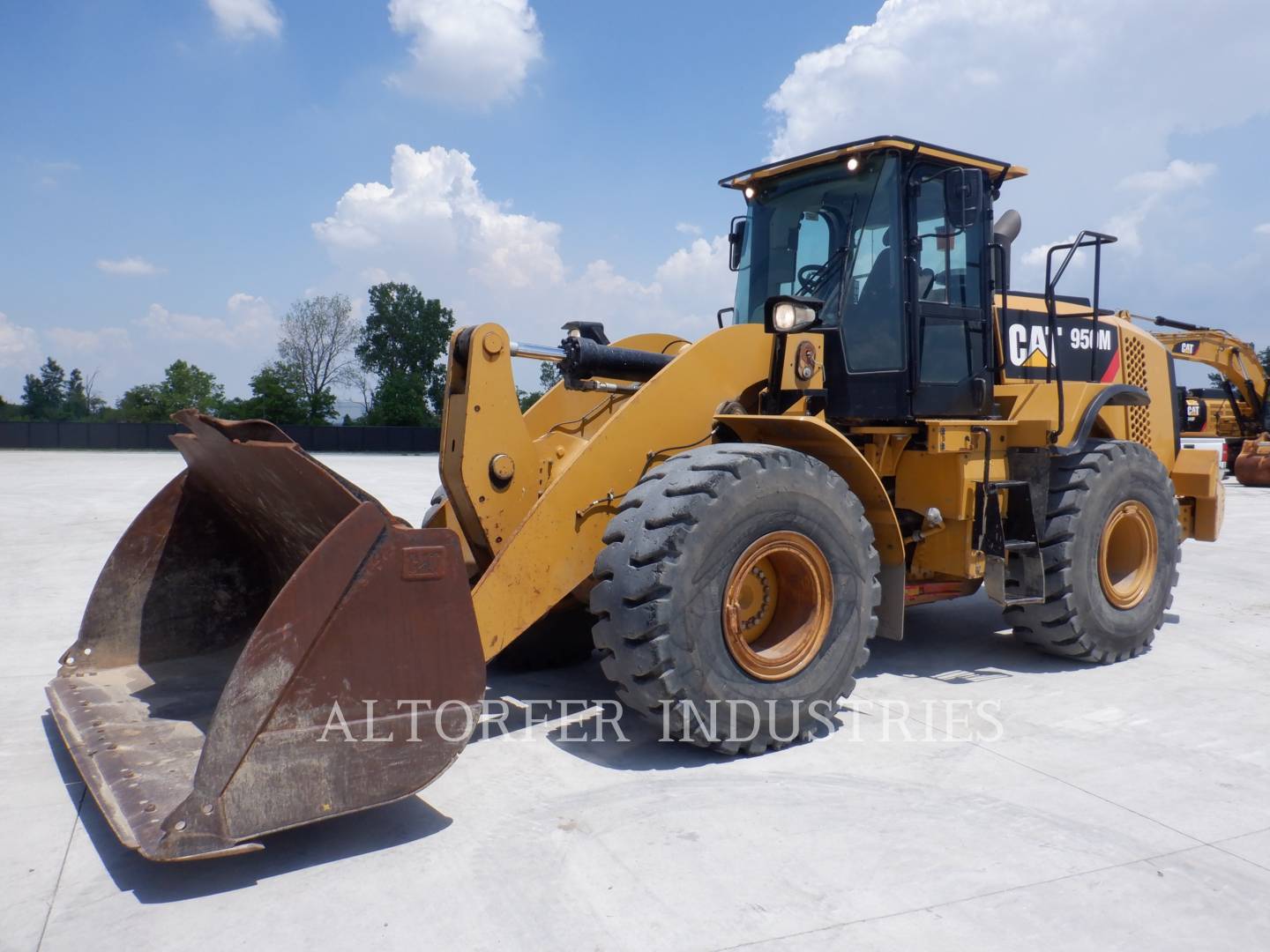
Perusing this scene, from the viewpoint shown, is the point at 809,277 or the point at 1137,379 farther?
the point at 1137,379

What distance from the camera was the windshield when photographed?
5.27 meters

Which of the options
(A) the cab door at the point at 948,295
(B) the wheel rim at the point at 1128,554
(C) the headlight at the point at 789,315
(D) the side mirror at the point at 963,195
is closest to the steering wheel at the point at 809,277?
(A) the cab door at the point at 948,295

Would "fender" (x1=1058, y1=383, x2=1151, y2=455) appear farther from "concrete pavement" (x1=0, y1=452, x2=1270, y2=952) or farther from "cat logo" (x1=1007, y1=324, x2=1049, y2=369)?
"concrete pavement" (x1=0, y1=452, x2=1270, y2=952)

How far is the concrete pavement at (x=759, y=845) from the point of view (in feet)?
9.32

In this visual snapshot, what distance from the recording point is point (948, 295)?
220 inches

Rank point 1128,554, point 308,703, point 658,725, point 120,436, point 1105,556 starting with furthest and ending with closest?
point 120,436 → point 1128,554 → point 1105,556 → point 658,725 → point 308,703

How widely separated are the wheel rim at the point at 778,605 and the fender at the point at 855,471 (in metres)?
0.57

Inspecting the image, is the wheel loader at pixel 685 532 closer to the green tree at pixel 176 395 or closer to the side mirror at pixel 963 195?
the side mirror at pixel 963 195

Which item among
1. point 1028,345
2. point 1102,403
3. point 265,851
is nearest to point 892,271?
point 1028,345

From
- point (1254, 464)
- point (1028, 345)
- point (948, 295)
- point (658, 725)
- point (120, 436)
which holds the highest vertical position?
point (948, 295)

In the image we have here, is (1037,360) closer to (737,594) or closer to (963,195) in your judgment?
(963,195)

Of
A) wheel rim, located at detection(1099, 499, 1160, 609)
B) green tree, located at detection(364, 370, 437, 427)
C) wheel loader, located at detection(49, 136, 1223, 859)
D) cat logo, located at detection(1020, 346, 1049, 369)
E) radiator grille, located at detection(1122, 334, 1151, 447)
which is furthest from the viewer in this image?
green tree, located at detection(364, 370, 437, 427)

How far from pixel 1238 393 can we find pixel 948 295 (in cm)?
1824

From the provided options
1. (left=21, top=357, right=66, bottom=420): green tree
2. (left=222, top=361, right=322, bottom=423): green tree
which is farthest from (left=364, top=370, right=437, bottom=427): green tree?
(left=21, top=357, right=66, bottom=420): green tree
